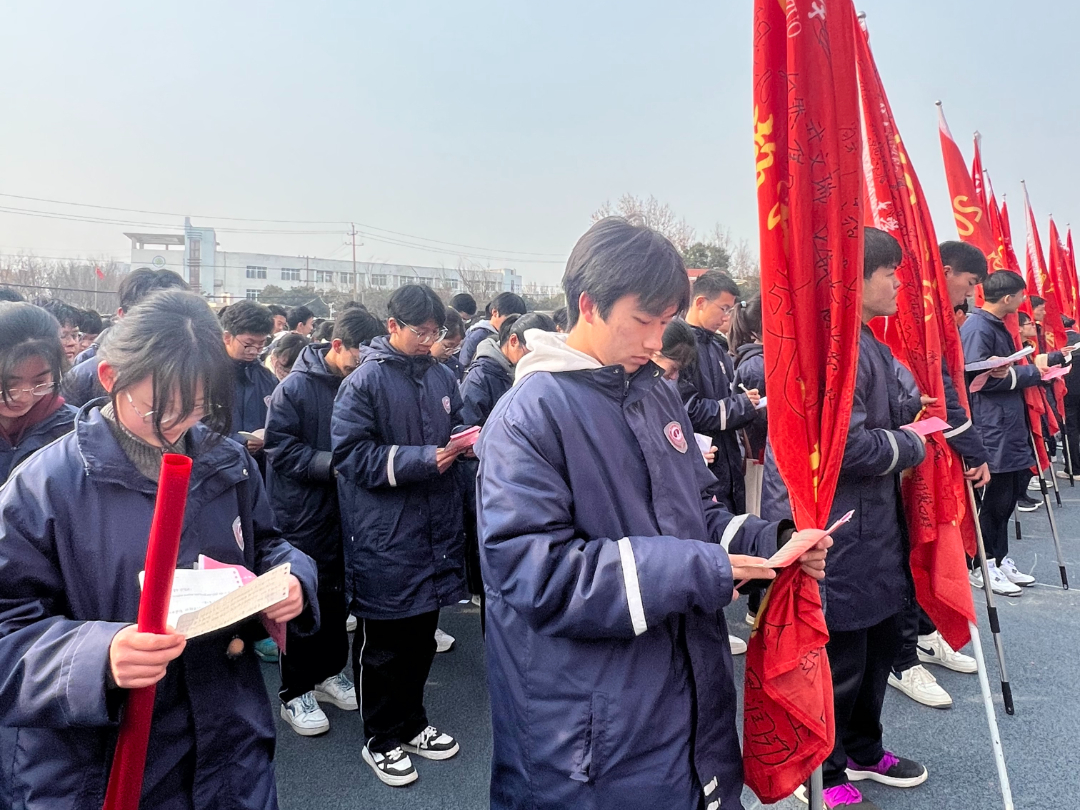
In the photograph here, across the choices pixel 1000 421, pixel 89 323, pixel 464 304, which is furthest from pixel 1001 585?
pixel 89 323

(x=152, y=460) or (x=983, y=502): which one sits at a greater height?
(x=152, y=460)

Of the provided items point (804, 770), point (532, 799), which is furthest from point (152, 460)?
point (804, 770)

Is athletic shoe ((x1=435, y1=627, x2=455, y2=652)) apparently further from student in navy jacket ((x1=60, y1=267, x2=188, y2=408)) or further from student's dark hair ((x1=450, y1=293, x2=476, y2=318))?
student's dark hair ((x1=450, y1=293, x2=476, y2=318))

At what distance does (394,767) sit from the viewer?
2.96 meters

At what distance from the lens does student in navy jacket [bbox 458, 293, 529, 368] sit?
6.52 metres

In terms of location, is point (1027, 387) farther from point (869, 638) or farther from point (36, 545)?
point (36, 545)

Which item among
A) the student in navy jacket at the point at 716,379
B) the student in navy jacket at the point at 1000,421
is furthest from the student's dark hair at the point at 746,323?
the student in navy jacket at the point at 1000,421

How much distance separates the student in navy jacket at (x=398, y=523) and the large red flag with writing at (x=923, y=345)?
184cm

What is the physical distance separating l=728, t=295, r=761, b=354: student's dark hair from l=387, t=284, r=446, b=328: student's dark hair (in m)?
2.03

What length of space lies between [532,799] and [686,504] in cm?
74

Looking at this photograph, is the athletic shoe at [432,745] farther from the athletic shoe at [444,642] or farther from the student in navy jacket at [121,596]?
the student in navy jacket at [121,596]

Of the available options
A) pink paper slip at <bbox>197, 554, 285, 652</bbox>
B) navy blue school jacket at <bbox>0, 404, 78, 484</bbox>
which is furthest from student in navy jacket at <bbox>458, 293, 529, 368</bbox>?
pink paper slip at <bbox>197, 554, 285, 652</bbox>

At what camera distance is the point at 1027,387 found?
209 inches

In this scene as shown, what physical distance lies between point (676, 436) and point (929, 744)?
2456mm
